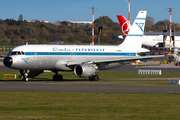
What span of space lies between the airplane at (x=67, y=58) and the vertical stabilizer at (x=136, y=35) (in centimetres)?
142

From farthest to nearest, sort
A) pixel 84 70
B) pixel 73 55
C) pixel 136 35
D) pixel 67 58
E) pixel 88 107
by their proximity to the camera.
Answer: pixel 136 35, pixel 73 55, pixel 67 58, pixel 84 70, pixel 88 107

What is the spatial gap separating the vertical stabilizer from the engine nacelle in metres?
10.1

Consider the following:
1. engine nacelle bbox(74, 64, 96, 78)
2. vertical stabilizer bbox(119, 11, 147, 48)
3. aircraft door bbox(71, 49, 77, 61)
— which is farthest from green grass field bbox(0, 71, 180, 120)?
vertical stabilizer bbox(119, 11, 147, 48)

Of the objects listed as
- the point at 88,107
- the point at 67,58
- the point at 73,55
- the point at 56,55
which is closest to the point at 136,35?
the point at 73,55

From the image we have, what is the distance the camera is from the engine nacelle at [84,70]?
139 ft

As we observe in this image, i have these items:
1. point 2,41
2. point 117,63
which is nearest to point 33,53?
point 117,63

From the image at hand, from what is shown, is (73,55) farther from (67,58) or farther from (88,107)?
(88,107)

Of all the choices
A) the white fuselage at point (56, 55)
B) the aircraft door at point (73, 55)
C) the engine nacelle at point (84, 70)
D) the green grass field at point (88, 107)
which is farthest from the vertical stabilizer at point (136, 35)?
the green grass field at point (88, 107)

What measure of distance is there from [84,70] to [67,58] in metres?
3.74

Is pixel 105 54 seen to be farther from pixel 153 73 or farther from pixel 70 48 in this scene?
pixel 153 73

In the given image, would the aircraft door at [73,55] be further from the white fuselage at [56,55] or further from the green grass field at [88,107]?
the green grass field at [88,107]

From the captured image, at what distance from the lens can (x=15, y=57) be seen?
4144 cm

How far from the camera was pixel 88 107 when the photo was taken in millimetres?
20719

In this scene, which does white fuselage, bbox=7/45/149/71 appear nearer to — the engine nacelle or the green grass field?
the engine nacelle
